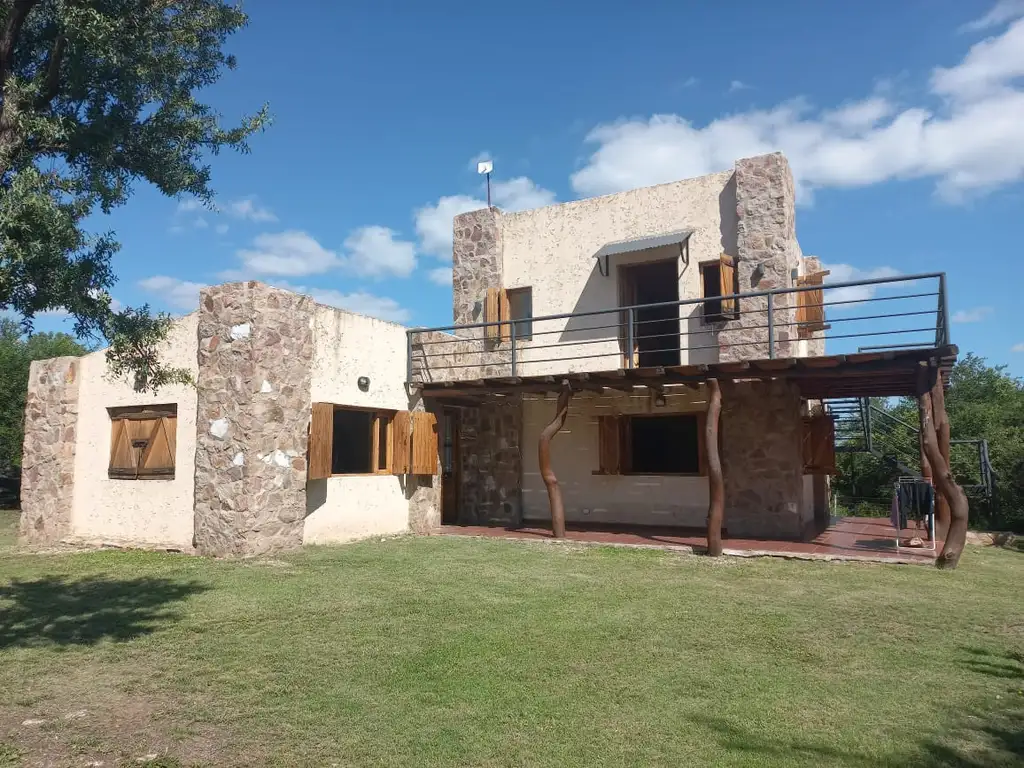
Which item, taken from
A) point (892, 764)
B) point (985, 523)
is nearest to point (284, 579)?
point (892, 764)

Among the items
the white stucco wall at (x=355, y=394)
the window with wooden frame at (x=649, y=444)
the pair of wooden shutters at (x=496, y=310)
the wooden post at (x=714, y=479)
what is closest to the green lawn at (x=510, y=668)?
the wooden post at (x=714, y=479)

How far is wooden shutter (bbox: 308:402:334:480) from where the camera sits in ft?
33.3

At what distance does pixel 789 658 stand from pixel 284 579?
5.32 m

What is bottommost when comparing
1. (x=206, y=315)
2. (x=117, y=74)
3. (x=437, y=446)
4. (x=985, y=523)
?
(x=985, y=523)

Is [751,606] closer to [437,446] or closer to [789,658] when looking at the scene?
[789,658]

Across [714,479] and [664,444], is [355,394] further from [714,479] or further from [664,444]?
[664,444]

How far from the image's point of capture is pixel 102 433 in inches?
450

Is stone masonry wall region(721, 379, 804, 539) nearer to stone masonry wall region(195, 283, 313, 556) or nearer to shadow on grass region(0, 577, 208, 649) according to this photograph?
stone masonry wall region(195, 283, 313, 556)

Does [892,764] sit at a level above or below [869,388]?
below

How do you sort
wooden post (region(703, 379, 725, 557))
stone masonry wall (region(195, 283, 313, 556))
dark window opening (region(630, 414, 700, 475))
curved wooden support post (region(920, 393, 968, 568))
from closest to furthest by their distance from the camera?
curved wooden support post (region(920, 393, 968, 568)), stone masonry wall (region(195, 283, 313, 556)), wooden post (region(703, 379, 725, 557)), dark window opening (region(630, 414, 700, 475))

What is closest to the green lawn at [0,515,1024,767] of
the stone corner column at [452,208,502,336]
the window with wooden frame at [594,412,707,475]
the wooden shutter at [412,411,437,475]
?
the wooden shutter at [412,411,437,475]

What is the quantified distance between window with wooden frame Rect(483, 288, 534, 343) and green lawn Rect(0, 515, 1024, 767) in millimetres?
6802

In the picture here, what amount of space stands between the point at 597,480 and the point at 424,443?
349cm

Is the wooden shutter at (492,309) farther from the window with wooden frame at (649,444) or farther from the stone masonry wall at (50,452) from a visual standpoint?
the stone masonry wall at (50,452)
